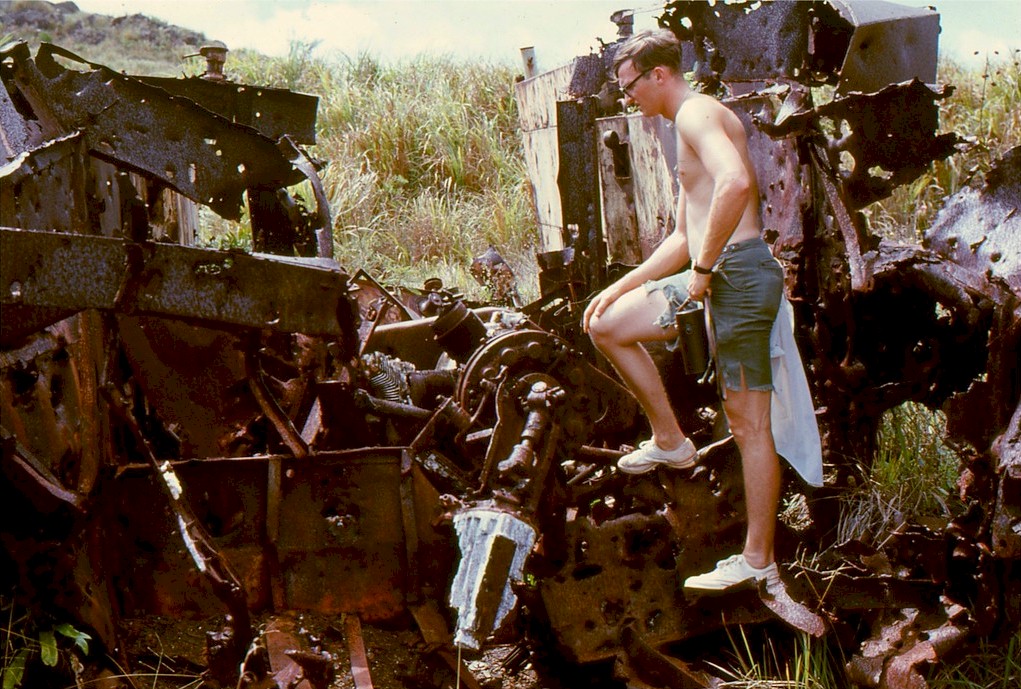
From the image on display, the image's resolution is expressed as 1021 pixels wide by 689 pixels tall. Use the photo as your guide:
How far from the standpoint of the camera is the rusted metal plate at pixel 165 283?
245 centimetres

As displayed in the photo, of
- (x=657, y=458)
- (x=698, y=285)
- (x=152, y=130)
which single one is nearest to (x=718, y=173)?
(x=698, y=285)

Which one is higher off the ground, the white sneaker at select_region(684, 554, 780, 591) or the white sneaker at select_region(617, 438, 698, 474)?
the white sneaker at select_region(617, 438, 698, 474)

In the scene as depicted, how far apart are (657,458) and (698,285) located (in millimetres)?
770

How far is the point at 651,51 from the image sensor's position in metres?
3.23

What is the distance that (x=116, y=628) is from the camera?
342 cm

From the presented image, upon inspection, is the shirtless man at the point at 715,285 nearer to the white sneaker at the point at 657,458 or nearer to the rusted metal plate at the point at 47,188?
the white sneaker at the point at 657,458

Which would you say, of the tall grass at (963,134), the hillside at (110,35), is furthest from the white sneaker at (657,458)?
the hillside at (110,35)

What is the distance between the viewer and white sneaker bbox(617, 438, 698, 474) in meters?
3.74

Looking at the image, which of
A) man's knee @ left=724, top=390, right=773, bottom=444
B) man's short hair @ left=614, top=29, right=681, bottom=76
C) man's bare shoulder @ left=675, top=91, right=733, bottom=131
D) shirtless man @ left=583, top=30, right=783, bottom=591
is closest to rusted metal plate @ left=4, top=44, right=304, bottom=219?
shirtless man @ left=583, top=30, right=783, bottom=591

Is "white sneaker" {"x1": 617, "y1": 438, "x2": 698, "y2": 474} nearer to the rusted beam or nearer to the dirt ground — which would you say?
the dirt ground

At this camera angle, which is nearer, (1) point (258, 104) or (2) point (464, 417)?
(2) point (464, 417)

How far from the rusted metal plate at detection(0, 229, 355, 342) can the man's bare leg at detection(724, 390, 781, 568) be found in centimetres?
142

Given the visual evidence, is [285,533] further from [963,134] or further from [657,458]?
[963,134]

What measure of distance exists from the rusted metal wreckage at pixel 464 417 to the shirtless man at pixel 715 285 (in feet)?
0.58
